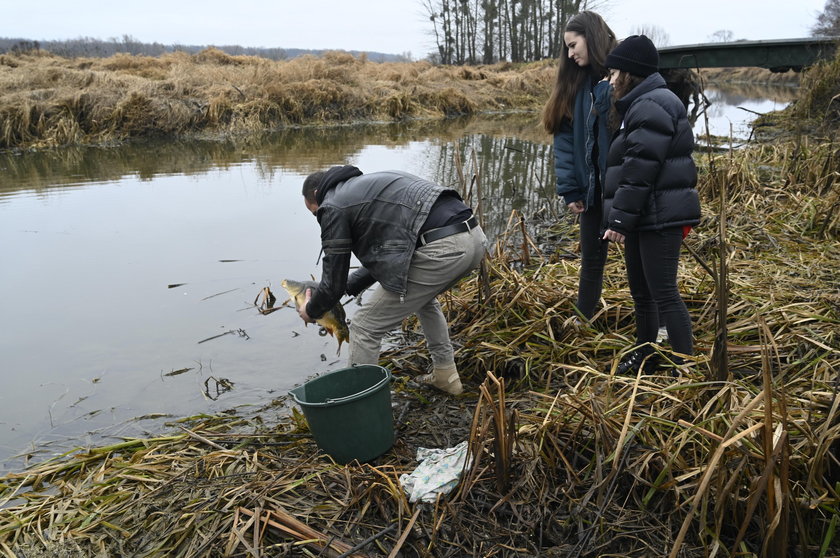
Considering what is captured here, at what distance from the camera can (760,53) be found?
13.6m

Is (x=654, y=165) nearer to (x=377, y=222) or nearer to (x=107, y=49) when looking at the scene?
(x=377, y=222)

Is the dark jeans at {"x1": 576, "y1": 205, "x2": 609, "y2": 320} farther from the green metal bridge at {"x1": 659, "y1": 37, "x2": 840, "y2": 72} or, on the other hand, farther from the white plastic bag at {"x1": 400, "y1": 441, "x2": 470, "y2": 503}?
the green metal bridge at {"x1": 659, "y1": 37, "x2": 840, "y2": 72}

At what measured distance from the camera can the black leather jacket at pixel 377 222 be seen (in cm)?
306

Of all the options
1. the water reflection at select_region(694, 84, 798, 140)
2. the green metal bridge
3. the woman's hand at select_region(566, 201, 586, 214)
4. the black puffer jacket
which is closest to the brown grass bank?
the water reflection at select_region(694, 84, 798, 140)

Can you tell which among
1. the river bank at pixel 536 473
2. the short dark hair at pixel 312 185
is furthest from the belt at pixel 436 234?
the river bank at pixel 536 473

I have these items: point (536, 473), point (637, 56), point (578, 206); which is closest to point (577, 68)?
point (637, 56)

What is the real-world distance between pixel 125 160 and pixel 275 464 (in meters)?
12.0

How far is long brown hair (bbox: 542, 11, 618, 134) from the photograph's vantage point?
10.8 ft

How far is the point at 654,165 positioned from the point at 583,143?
79 centimetres

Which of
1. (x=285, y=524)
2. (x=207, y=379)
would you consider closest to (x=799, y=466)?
(x=285, y=524)

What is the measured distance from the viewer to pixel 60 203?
9.01m

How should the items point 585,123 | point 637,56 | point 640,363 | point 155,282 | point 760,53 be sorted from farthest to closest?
1. point 760,53
2. point 155,282
3. point 585,123
4. point 640,363
5. point 637,56

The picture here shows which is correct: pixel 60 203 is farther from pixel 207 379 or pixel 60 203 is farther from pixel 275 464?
pixel 275 464

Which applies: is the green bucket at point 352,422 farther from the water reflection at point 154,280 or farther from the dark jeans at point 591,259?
the dark jeans at point 591,259
